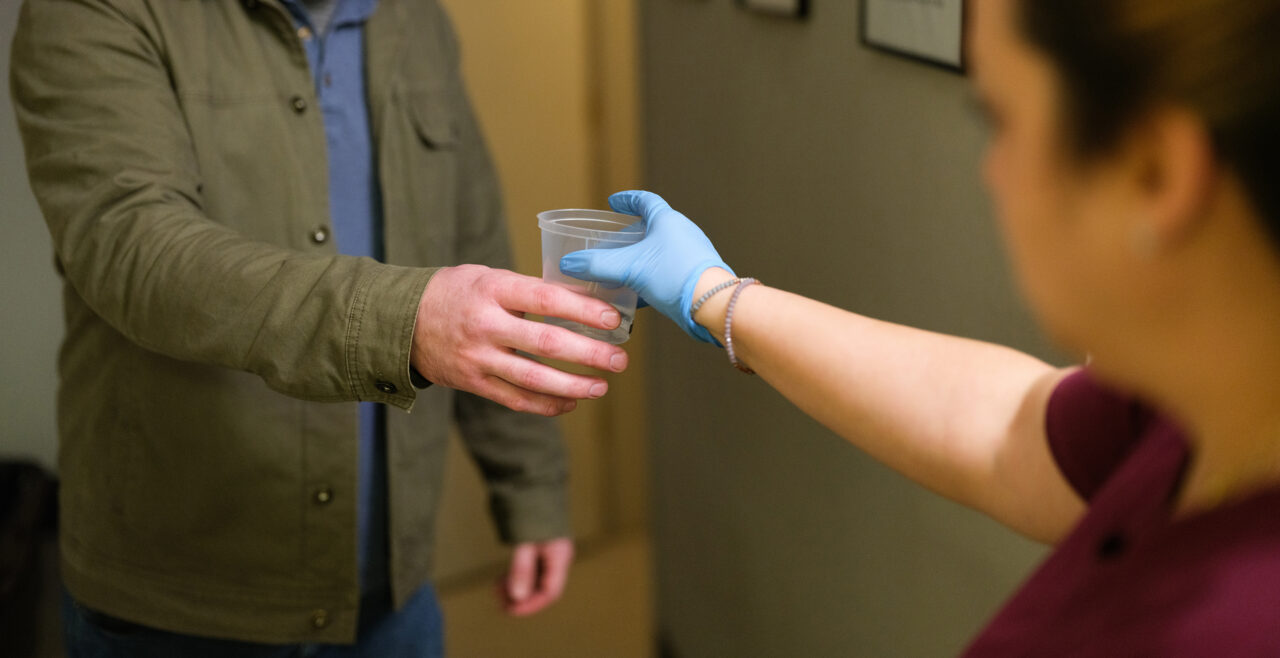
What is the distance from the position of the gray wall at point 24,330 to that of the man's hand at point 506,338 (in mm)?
815

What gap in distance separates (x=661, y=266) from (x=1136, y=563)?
0.51m

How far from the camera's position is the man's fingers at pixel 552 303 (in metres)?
0.94

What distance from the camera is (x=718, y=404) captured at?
85.8 inches

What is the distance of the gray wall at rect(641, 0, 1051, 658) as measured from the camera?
1316 millimetres

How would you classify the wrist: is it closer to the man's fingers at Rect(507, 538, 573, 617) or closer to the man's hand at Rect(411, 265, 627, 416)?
the man's hand at Rect(411, 265, 627, 416)

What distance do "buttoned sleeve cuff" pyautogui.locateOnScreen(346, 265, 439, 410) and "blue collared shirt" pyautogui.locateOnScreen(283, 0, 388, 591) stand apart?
306mm

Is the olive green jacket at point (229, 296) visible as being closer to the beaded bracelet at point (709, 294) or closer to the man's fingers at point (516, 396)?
the man's fingers at point (516, 396)

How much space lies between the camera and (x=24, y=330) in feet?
5.21

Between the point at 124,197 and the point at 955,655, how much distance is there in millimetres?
1184

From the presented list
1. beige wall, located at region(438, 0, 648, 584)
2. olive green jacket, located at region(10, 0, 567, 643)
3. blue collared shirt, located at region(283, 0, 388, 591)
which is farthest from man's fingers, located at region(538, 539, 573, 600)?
beige wall, located at region(438, 0, 648, 584)

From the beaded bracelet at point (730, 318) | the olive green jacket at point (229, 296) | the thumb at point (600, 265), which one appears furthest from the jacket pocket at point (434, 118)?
the beaded bracelet at point (730, 318)

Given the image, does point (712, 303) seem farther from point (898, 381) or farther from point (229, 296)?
point (229, 296)

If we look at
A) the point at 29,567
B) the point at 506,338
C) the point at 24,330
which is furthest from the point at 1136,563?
the point at 29,567

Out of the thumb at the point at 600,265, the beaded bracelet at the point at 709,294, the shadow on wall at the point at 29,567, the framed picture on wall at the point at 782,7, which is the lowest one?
the shadow on wall at the point at 29,567
